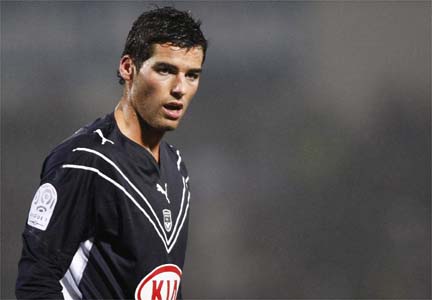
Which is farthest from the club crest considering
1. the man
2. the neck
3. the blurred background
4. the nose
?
the blurred background

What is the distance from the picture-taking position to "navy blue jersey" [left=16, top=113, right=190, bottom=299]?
6.05ft

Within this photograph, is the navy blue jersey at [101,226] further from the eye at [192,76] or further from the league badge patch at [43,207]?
the eye at [192,76]

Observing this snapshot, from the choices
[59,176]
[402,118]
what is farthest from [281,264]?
[59,176]

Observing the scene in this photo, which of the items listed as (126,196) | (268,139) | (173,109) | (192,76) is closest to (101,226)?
(126,196)

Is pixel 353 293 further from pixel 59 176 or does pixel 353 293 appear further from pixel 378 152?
pixel 59 176

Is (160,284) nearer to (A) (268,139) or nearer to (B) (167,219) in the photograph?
(B) (167,219)

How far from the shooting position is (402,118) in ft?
14.9

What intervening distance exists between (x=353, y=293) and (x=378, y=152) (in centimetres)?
82

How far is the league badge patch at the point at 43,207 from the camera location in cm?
185

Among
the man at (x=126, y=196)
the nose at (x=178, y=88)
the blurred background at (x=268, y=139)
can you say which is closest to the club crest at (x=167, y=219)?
the man at (x=126, y=196)

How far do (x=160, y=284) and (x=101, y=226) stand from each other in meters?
0.25

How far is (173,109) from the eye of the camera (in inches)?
81.4

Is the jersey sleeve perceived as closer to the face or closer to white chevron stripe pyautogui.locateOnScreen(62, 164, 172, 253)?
white chevron stripe pyautogui.locateOnScreen(62, 164, 172, 253)

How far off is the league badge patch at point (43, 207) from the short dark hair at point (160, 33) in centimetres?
43
